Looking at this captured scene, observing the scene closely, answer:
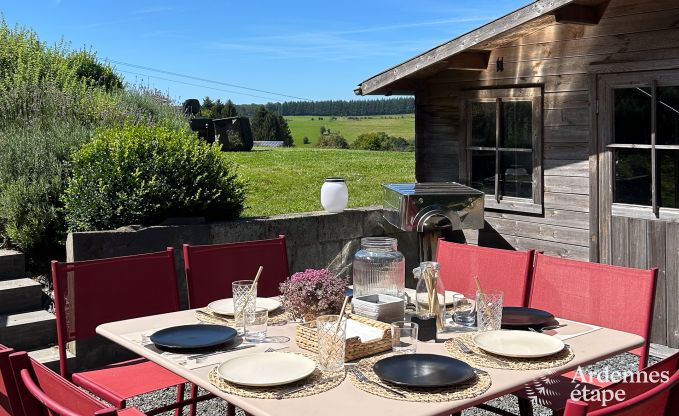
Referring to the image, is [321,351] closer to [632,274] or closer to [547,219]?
[632,274]

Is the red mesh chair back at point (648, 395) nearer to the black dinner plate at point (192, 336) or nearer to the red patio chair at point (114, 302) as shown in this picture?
the black dinner plate at point (192, 336)

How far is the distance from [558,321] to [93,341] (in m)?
3.26

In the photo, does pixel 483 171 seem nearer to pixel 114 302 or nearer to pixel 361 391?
pixel 114 302

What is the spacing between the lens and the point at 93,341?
4809 millimetres

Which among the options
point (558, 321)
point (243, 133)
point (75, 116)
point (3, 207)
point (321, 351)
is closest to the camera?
point (321, 351)

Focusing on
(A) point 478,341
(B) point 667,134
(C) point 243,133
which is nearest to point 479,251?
(A) point 478,341

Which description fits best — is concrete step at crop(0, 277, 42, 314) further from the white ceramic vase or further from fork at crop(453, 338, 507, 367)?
fork at crop(453, 338, 507, 367)

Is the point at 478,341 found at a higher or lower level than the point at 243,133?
lower

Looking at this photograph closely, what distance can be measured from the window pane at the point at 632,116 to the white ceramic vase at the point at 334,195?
87.9 inches

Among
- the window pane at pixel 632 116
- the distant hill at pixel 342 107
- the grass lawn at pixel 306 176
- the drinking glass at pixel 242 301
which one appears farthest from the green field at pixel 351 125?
the drinking glass at pixel 242 301

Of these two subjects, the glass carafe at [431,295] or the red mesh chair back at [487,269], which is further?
the red mesh chair back at [487,269]

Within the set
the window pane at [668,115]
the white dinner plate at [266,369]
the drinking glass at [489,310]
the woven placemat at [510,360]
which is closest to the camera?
the white dinner plate at [266,369]

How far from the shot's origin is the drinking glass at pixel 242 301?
8.69 ft

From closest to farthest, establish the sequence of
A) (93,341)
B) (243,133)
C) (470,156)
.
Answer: (93,341) → (470,156) → (243,133)
